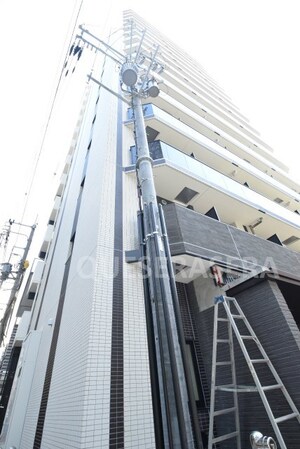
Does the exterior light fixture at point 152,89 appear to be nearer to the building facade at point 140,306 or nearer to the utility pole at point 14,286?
the building facade at point 140,306

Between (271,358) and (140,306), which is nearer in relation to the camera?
(271,358)

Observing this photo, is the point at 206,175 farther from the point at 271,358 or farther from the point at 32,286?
the point at 32,286

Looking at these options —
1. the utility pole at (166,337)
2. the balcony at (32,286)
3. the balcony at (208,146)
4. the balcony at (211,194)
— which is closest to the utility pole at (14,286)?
the balcony at (32,286)

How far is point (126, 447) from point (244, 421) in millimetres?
2194

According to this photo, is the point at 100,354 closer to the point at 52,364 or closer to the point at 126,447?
the point at 126,447

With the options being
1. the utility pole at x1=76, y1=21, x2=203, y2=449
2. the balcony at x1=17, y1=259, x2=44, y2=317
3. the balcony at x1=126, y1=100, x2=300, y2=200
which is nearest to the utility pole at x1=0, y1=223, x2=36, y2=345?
the balcony at x1=17, y1=259, x2=44, y2=317

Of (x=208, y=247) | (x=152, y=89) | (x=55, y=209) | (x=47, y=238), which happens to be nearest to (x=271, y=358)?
(x=208, y=247)

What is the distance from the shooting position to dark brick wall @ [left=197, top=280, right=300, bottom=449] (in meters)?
3.38

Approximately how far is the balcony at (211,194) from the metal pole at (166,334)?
4100mm

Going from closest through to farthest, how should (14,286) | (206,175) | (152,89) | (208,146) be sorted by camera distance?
(152,89), (206,175), (208,146), (14,286)

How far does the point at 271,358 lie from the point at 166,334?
2.76 metres

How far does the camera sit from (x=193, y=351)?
208 inches

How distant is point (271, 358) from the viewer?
12.4 ft

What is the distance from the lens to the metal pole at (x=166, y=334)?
171 centimetres
